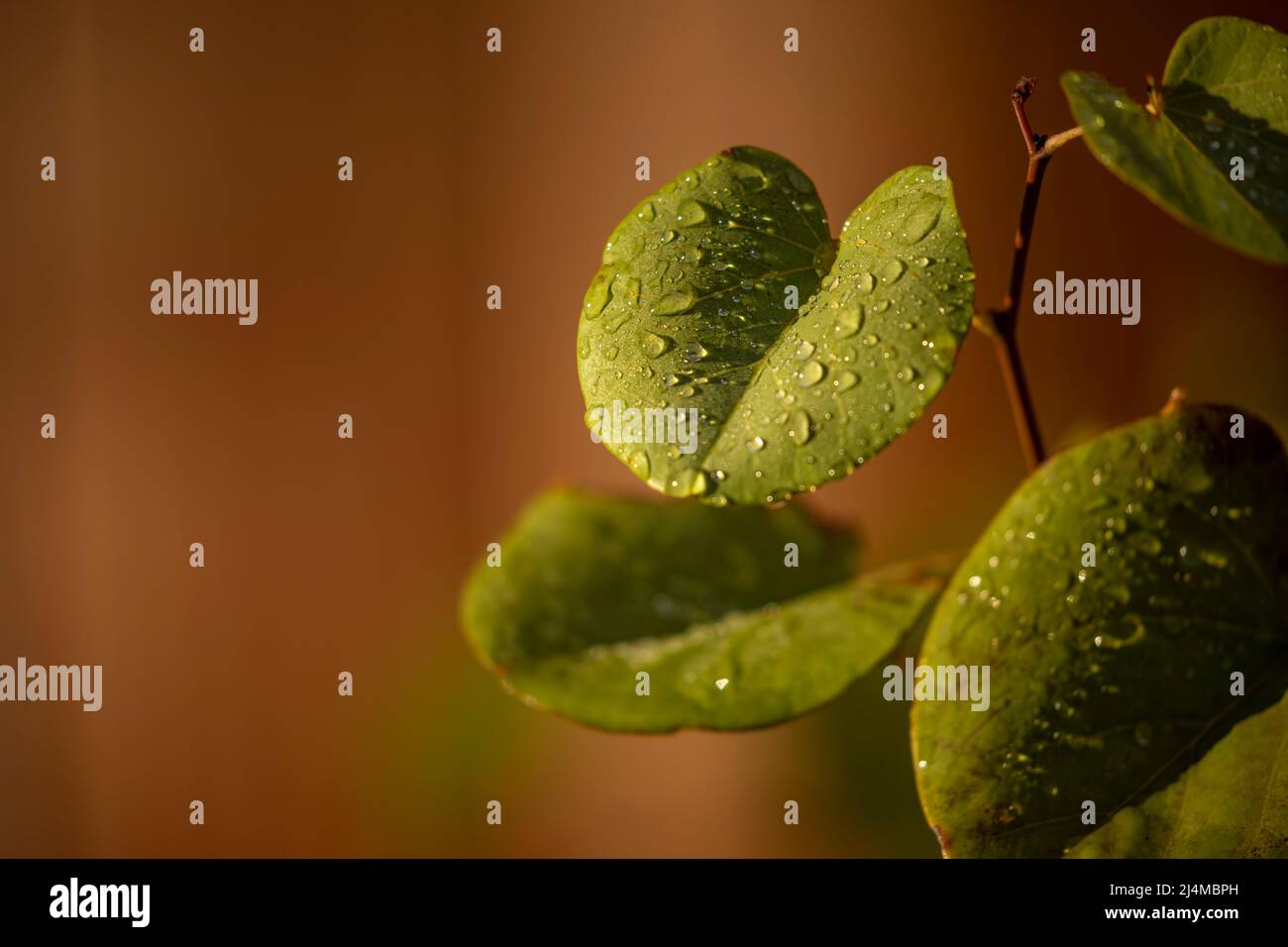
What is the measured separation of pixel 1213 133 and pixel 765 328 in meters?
0.21

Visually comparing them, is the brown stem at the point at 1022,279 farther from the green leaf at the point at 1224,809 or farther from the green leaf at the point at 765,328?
the green leaf at the point at 1224,809

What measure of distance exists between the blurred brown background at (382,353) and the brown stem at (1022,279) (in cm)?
98

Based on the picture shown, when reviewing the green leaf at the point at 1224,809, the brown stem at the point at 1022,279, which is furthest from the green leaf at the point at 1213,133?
the green leaf at the point at 1224,809

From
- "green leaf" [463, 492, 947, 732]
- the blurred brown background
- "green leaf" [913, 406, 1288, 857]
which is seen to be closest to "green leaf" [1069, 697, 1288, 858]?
"green leaf" [913, 406, 1288, 857]

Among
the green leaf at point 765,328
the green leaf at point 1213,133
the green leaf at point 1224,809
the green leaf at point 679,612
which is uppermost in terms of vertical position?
the green leaf at point 1213,133

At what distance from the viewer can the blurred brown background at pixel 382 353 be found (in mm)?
1514

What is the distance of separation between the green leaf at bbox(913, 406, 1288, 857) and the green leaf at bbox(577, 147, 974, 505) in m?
0.14

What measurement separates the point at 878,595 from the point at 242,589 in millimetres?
1459

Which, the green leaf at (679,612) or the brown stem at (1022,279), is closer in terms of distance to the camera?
the brown stem at (1022,279)

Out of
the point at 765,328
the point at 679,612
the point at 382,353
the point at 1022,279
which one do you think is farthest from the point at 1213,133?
the point at 382,353

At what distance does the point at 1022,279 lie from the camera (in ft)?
1.52

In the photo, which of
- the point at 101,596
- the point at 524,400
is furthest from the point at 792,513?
Result: the point at 101,596

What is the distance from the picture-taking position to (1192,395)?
1.18 m
